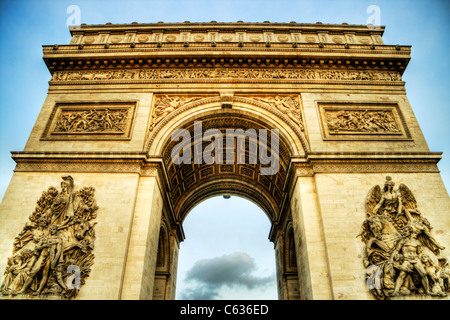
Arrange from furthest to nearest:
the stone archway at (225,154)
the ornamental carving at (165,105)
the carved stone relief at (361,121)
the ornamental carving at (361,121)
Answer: the ornamental carving at (165,105), the stone archway at (225,154), the ornamental carving at (361,121), the carved stone relief at (361,121)

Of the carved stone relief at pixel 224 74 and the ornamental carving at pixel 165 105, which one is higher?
the carved stone relief at pixel 224 74

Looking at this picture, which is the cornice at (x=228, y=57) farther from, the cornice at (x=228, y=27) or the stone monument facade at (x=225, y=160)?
the cornice at (x=228, y=27)

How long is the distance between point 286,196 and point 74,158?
30.2ft

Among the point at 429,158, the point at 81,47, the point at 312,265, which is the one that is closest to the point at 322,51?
the point at 429,158

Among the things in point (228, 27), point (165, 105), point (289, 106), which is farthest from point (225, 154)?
point (228, 27)

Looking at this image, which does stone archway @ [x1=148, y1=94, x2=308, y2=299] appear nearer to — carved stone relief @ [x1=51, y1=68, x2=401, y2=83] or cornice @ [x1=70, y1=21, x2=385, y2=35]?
carved stone relief @ [x1=51, y1=68, x2=401, y2=83]

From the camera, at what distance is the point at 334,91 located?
13.8 m

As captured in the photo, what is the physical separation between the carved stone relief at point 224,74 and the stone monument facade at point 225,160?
77 millimetres

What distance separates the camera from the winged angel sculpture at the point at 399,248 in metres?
9.27

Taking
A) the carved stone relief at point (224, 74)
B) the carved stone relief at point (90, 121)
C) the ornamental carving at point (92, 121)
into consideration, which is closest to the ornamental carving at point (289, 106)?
the carved stone relief at point (224, 74)

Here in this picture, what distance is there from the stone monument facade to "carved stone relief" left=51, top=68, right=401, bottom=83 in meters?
0.08

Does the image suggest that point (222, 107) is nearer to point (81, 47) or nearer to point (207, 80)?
point (207, 80)

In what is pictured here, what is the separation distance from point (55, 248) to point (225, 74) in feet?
33.2

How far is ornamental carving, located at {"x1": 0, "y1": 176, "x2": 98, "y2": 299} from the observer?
9.30 m
